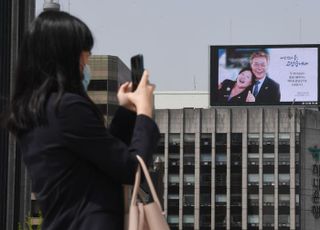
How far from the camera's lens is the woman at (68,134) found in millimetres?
2725

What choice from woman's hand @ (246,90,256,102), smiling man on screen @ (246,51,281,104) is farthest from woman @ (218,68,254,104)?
smiling man on screen @ (246,51,281,104)

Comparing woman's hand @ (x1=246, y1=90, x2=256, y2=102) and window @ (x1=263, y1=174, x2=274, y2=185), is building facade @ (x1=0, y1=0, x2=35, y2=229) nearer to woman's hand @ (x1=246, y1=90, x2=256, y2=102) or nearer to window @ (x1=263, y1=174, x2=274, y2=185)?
woman's hand @ (x1=246, y1=90, x2=256, y2=102)

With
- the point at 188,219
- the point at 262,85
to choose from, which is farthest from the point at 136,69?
the point at 188,219

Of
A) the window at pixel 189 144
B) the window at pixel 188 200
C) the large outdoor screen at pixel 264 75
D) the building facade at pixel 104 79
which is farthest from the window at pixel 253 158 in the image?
the building facade at pixel 104 79

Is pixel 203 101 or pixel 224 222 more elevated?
pixel 203 101

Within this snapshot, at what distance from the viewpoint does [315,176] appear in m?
103

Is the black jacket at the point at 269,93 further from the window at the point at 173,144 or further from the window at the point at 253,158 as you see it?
the window at the point at 173,144

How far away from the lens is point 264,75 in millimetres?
92062

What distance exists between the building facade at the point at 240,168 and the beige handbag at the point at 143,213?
98077mm

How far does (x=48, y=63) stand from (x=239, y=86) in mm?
89617

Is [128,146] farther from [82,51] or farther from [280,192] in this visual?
[280,192]

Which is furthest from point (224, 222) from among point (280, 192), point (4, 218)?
point (4, 218)

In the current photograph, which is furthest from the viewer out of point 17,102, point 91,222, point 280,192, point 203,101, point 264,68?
point 203,101

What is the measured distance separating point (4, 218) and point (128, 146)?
5490 centimetres
